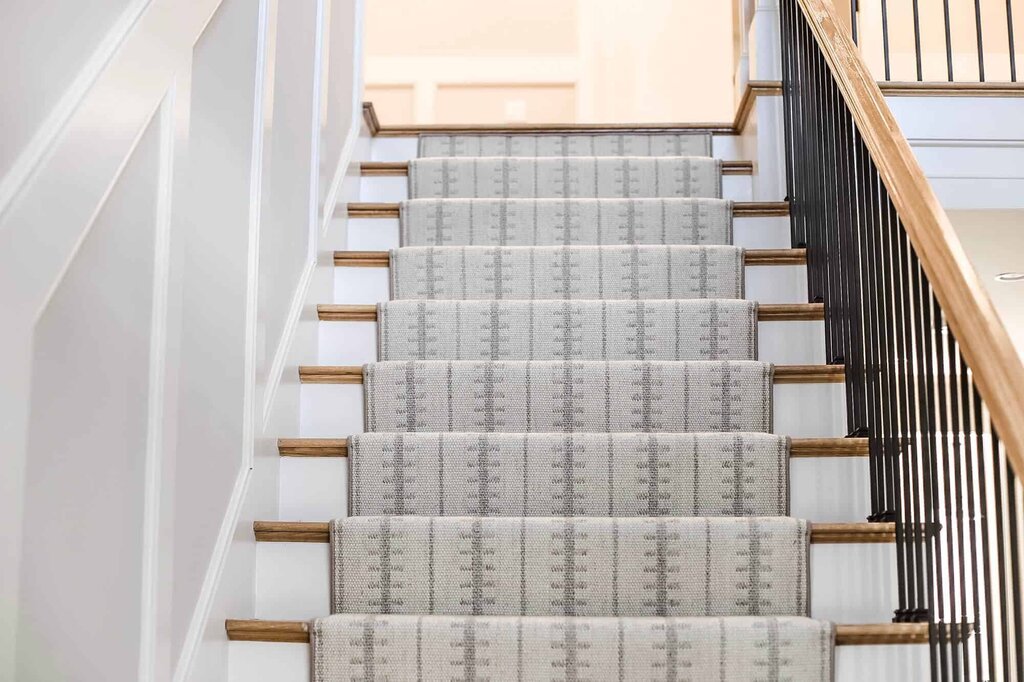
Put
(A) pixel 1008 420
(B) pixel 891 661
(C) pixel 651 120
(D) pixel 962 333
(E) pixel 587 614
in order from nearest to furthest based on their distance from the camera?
(A) pixel 1008 420
(D) pixel 962 333
(B) pixel 891 661
(E) pixel 587 614
(C) pixel 651 120

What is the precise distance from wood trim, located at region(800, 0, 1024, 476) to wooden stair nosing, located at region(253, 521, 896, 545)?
45 cm

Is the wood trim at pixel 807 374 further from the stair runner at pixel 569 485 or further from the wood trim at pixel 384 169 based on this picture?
the wood trim at pixel 384 169

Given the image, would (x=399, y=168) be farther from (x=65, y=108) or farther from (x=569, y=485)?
(x=65, y=108)

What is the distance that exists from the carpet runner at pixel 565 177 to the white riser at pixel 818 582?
5.18 feet

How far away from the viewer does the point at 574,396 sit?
246cm

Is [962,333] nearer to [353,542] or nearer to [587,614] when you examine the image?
[587,614]

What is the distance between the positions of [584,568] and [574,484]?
9.8 inches

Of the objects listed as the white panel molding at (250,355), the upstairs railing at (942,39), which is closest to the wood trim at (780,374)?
the white panel molding at (250,355)

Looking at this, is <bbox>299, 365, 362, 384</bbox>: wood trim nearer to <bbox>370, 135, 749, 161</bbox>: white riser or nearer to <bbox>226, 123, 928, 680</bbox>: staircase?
<bbox>226, 123, 928, 680</bbox>: staircase

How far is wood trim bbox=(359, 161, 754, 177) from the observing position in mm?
3449

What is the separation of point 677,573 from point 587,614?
176 millimetres

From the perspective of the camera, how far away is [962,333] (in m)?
1.54

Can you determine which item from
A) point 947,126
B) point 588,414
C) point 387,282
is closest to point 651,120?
point 947,126

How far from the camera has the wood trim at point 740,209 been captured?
3.15 metres
